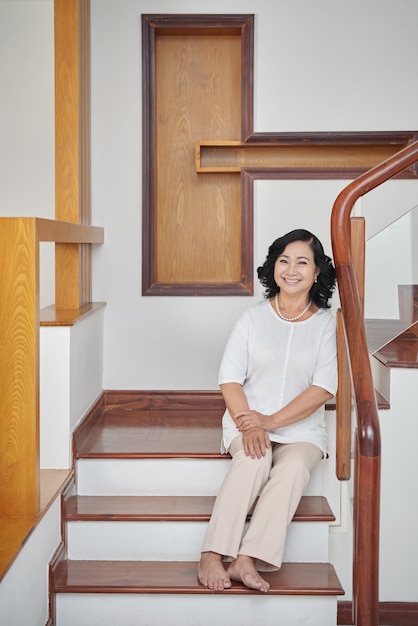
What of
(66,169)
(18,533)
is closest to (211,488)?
(18,533)

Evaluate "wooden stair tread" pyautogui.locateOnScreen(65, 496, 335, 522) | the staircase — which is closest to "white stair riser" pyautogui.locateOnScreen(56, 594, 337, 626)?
the staircase

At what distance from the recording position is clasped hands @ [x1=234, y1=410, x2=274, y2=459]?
294 centimetres

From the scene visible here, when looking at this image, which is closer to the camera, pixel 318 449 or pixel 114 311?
pixel 318 449

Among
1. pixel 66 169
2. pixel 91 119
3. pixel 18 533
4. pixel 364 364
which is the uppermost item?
pixel 91 119

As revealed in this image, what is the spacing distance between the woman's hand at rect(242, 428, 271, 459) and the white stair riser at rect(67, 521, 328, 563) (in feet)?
1.02

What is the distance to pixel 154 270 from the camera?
4172 mm

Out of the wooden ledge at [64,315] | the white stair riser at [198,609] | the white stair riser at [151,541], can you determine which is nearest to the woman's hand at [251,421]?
the white stair riser at [151,541]

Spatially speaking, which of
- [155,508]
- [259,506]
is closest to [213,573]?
[259,506]

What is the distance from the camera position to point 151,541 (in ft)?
9.89

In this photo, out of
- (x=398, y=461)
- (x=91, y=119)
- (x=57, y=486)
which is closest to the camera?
(x=57, y=486)

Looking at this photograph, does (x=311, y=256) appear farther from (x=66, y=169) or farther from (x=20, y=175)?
(x=20, y=175)

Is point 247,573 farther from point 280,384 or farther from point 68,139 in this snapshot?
point 68,139

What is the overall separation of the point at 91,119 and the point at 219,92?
65cm

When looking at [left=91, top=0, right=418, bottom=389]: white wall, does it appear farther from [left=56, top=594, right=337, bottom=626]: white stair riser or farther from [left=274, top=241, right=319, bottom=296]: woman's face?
[left=56, top=594, right=337, bottom=626]: white stair riser
